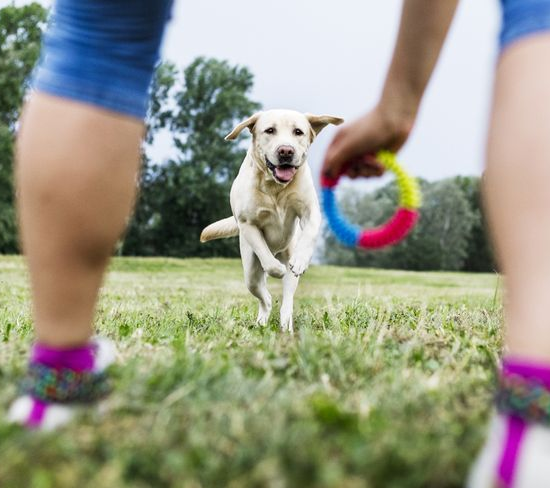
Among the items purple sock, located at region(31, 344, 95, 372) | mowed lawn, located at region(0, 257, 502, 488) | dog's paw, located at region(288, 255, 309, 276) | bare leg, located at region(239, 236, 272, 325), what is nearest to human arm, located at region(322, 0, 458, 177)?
mowed lawn, located at region(0, 257, 502, 488)

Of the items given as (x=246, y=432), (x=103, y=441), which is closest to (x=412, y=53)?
(x=246, y=432)

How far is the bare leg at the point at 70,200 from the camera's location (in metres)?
1.45

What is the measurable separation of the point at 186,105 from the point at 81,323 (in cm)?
3684

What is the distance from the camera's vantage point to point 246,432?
4.74ft

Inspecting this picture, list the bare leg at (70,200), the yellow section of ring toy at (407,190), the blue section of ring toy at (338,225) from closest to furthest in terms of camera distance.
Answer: the bare leg at (70,200)
the yellow section of ring toy at (407,190)
the blue section of ring toy at (338,225)

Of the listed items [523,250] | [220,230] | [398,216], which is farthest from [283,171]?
[523,250]

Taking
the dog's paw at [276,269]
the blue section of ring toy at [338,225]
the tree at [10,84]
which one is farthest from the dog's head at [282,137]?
the tree at [10,84]

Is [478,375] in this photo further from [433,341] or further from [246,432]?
[246,432]

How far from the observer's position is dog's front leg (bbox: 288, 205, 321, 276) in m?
4.98

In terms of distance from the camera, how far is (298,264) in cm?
498

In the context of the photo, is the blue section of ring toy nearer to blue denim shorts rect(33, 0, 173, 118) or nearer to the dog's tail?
blue denim shorts rect(33, 0, 173, 118)

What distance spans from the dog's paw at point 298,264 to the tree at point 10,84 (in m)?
27.2

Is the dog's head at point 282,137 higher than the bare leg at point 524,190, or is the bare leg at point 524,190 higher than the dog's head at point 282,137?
the dog's head at point 282,137

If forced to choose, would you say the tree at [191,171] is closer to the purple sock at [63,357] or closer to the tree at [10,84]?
the tree at [10,84]
